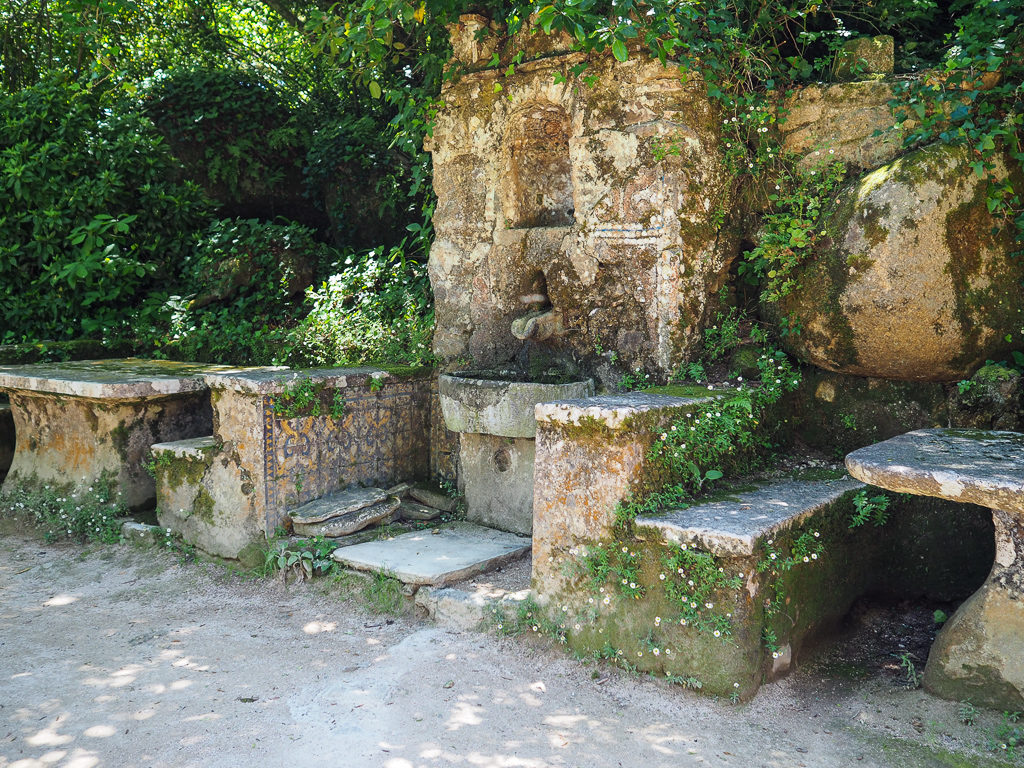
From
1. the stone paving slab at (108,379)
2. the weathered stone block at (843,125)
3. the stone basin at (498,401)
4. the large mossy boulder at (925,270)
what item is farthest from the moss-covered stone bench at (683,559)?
the stone paving slab at (108,379)

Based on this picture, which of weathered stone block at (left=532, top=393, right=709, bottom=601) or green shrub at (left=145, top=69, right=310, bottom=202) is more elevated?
green shrub at (left=145, top=69, right=310, bottom=202)

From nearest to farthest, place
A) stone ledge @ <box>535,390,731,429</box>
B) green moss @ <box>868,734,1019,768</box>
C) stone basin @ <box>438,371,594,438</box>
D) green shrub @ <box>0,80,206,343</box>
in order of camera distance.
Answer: green moss @ <box>868,734,1019,768</box> < stone ledge @ <box>535,390,731,429</box> < stone basin @ <box>438,371,594,438</box> < green shrub @ <box>0,80,206,343</box>

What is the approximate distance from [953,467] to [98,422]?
4802 millimetres

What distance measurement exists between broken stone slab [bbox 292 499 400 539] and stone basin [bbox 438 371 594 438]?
0.68 m

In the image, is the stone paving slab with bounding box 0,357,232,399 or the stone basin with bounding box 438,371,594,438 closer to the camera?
the stone basin with bounding box 438,371,594,438

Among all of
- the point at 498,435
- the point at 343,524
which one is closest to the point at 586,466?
the point at 498,435

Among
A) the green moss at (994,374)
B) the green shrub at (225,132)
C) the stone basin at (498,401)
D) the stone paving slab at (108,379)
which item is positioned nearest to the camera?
the green moss at (994,374)

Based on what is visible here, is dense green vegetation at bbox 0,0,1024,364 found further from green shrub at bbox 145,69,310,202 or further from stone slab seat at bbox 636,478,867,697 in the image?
stone slab seat at bbox 636,478,867,697

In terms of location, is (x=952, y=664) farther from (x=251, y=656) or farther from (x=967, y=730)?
(x=251, y=656)

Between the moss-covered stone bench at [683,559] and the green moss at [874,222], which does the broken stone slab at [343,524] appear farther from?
the green moss at [874,222]

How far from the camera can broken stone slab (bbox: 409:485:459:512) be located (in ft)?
16.7

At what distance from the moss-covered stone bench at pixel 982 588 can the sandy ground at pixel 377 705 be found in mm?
114

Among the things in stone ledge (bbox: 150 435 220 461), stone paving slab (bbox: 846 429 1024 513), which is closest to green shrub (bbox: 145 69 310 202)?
stone ledge (bbox: 150 435 220 461)

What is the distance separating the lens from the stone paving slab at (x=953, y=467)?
8.71 feet
